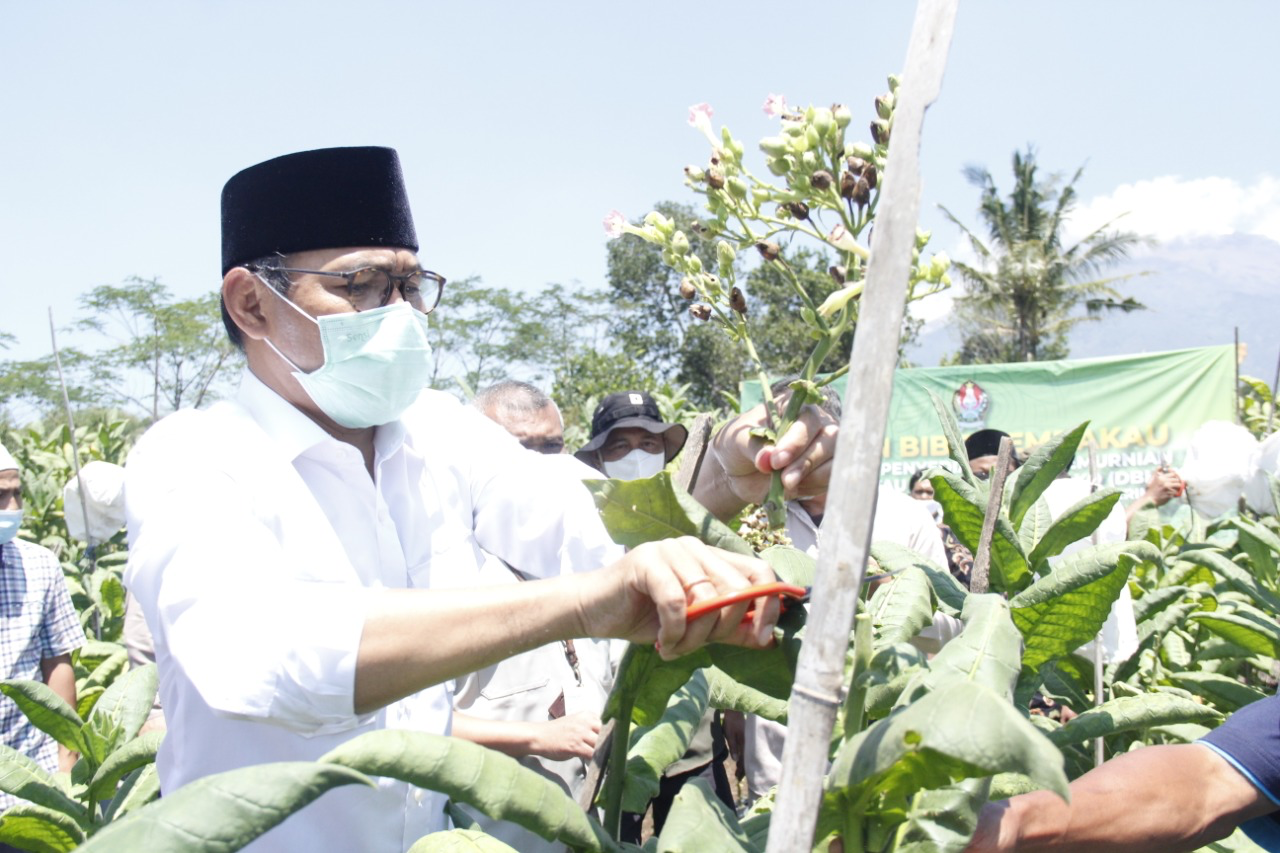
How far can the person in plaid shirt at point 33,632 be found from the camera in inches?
137

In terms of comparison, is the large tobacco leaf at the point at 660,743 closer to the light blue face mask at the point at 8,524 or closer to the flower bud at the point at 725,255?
the flower bud at the point at 725,255

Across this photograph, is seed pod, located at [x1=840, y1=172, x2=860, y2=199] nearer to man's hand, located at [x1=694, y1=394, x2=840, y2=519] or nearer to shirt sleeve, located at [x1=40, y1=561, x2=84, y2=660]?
man's hand, located at [x1=694, y1=394, x2=840, y2=519]

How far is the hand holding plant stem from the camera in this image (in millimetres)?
1242

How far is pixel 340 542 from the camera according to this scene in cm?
169

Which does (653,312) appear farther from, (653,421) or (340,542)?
(340,542)

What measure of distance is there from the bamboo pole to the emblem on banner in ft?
31.1

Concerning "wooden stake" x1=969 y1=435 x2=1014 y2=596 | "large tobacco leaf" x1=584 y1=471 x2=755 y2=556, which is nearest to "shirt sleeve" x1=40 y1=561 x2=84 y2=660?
"large tobacco leaf" x1=584 y1=471 x2=755 y2=556

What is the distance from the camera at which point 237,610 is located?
1.20 metres

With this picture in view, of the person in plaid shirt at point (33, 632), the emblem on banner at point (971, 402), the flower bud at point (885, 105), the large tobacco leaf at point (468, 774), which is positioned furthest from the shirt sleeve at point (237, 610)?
the emblem on banner at point (971, 402)

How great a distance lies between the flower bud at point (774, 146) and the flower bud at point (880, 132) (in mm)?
120

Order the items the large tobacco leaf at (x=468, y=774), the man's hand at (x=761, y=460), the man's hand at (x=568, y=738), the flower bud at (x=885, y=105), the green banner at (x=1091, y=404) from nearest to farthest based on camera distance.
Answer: the large tobacco leaf at (x=468, y=774) < the flower bud at (x=885, y=105) < the man's hand at (x=761, y=460) < the man's hand at (x=568, y=738) < the green banner at (x=1091, y=404)

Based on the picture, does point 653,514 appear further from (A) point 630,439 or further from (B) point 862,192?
(A) point 630,439

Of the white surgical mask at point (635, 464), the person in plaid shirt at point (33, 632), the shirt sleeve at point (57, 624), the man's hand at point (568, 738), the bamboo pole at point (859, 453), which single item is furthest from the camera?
the white surgical mask at point (635, 464)

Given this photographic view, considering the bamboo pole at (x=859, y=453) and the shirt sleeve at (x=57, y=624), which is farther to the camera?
the shirt sleeve at (x=57, y=624)
